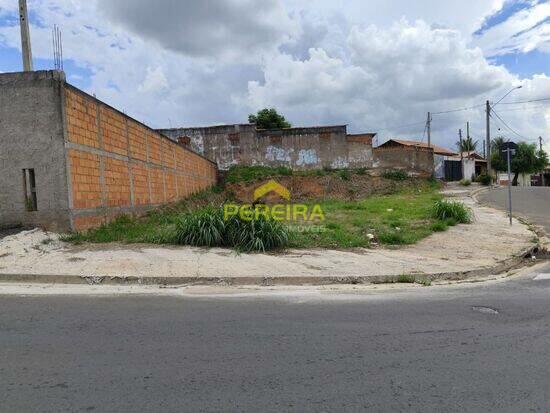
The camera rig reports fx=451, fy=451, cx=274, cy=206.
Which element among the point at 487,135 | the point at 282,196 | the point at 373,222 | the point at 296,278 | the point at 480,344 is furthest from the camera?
the point at 487,135

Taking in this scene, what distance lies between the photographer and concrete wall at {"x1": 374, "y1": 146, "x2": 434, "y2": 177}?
3103 cm

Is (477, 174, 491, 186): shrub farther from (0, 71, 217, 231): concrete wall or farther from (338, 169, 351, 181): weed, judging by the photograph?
(0, 71, 217, 231): concrete wall

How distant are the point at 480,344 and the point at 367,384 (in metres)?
1.62

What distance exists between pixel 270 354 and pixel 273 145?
85.2 feet

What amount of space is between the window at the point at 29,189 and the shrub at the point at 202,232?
2.98 meters

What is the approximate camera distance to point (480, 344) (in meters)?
4.45

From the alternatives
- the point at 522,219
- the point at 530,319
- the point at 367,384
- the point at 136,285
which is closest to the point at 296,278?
the point at 136,285

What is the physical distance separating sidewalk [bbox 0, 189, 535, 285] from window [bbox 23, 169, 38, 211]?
2.09 feet

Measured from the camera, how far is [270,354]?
161 inches

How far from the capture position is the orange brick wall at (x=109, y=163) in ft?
31.9

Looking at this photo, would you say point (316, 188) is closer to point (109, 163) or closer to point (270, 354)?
point (109, 163)

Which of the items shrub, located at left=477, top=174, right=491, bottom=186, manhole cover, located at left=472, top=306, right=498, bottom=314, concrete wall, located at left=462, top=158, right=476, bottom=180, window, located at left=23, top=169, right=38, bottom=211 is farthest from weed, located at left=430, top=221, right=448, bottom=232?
concrete wall, located at left=462, top=158, right=476, bottom=180

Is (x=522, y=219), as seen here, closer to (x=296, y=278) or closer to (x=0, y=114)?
(x=296, y=278)

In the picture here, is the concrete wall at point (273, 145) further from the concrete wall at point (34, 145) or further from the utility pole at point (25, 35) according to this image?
the concrete wall at point (34, 145)
